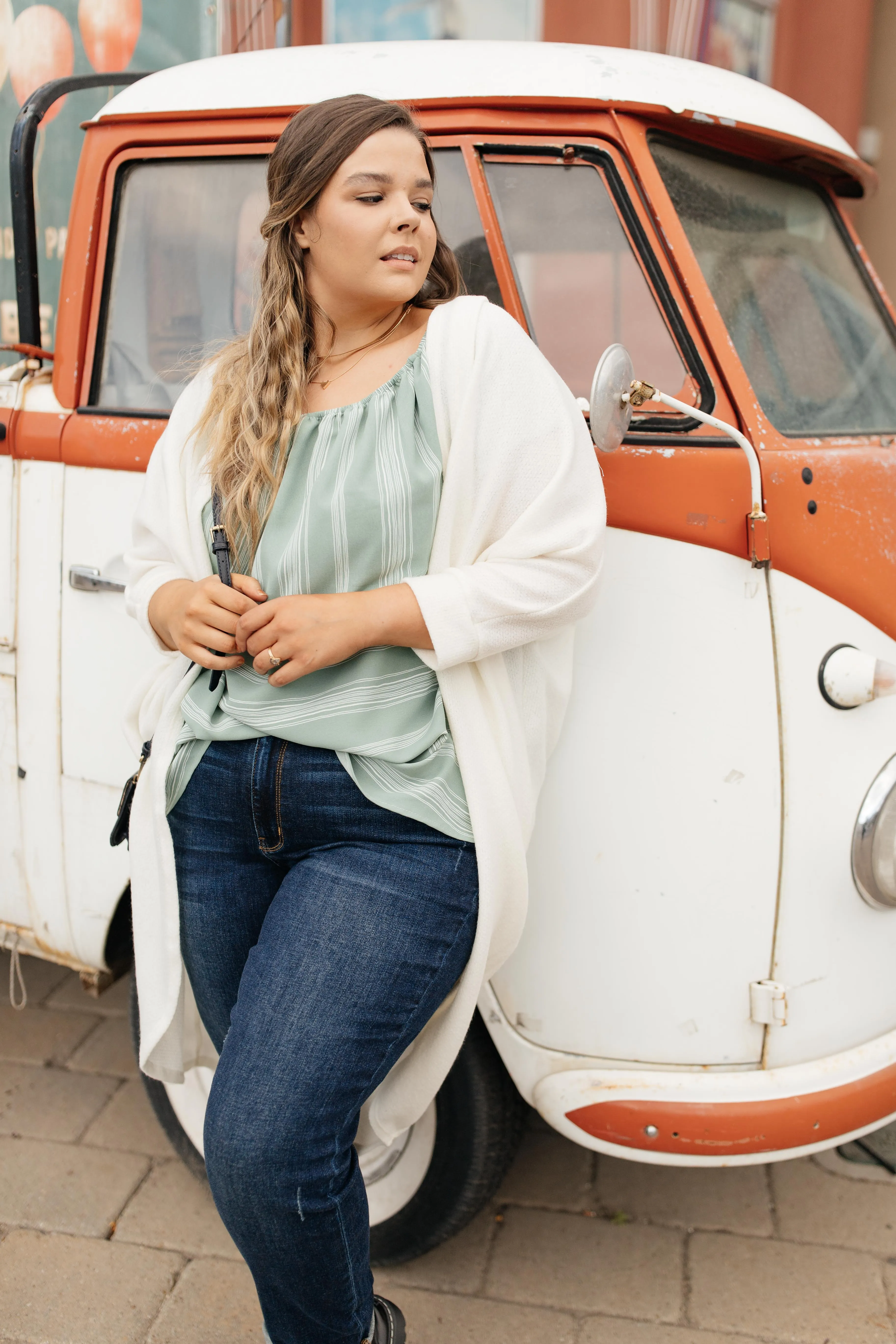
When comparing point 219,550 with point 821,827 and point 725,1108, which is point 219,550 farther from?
point 725,1108

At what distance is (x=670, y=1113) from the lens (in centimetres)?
185

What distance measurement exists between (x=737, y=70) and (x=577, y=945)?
157 inches

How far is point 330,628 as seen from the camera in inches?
58.0

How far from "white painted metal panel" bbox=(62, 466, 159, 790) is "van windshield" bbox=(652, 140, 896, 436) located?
1141mm

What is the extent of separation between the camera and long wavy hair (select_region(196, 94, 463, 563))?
1564 millimetres

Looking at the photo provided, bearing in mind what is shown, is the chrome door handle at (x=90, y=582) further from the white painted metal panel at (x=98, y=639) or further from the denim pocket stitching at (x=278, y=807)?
the denim pocket stitching at (x=278, y=807)

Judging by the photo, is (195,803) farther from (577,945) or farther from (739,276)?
(739,276)

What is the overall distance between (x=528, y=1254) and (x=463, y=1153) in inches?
15.6

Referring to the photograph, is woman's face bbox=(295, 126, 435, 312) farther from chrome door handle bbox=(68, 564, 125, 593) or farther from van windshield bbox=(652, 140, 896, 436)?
chrome door handle bbox=(68, 564, 125, 593)

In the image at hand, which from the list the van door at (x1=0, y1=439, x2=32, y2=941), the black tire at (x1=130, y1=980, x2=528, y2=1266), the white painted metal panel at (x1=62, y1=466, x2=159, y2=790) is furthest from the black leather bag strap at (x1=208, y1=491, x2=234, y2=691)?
the van door at (x1=0, y1=439, x2=32, y2=941)

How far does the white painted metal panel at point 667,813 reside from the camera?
5.98 ft

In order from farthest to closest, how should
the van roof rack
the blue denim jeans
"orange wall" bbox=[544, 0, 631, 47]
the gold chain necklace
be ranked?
1. "orange wall" bbox=[544, 0, 631, 47]
2. the van roof rack
3. the gold chain necklace
4. the blue denim jeans

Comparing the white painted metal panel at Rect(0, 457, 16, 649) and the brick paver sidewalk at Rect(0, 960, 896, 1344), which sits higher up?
the white painted metal panel at Rect(0, 457, 16, 649)

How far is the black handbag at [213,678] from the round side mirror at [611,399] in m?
0.56
